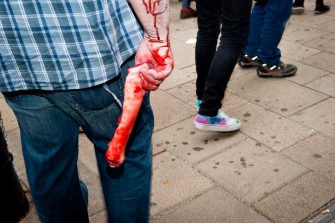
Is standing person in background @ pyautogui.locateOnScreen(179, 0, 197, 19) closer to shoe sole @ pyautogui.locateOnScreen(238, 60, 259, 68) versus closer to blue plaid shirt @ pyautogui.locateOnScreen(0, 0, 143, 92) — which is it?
shoe sole @ pyautogui.locateOnScreen(238, 60, 259, 68)

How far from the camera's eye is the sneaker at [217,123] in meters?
3.02

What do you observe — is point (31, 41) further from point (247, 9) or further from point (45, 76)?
point (247, 9)

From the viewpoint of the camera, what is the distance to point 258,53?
161 inches

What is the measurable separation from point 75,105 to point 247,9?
1.61 metres

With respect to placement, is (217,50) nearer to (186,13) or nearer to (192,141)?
(192,141)

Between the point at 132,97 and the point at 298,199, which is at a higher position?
the point at 132,97

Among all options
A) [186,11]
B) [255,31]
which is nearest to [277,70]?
[255,31]

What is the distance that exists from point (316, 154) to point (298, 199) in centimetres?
51

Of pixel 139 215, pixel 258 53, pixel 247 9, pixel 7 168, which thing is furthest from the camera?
pixel 258 53

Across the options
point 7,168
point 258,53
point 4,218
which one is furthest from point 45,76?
point 258,53

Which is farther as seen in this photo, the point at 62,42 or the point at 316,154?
the point at 316,154

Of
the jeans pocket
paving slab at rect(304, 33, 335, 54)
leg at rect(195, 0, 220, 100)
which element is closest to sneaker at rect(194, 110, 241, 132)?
A: leg at rect(195, 0, 220, 100)

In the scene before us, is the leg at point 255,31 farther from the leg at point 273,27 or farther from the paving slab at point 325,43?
the paving slab at point 325,43

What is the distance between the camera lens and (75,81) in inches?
52.2
